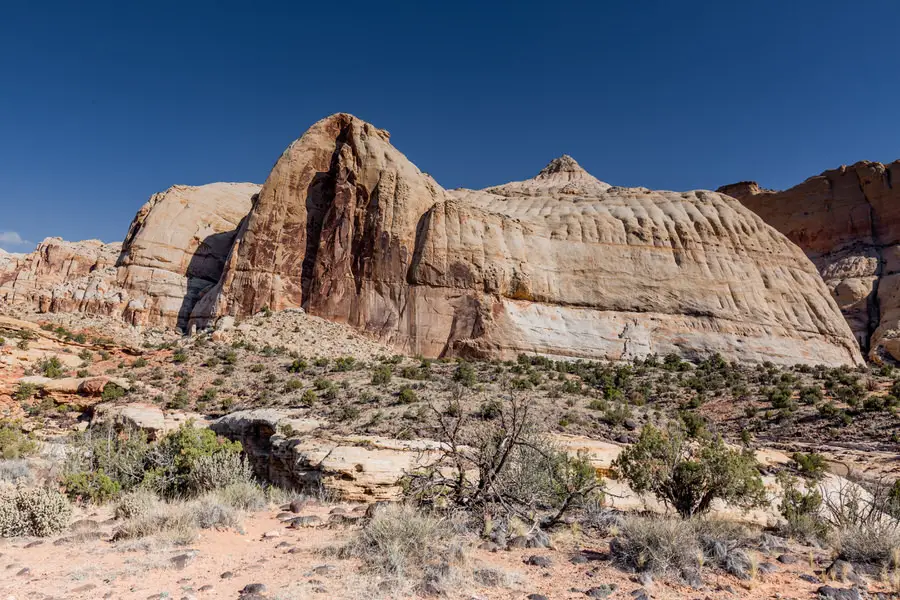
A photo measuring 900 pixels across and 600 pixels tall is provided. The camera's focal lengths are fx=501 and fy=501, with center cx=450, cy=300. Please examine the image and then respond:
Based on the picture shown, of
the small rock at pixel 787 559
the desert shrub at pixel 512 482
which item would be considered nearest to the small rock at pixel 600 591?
the desert shrub at pixel 512 482

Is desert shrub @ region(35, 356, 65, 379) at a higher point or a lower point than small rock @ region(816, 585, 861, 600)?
higher

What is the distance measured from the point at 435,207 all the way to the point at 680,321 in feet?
66.4

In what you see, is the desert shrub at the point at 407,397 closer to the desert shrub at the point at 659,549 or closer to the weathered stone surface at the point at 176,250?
the desert shrub at the point at 659,549

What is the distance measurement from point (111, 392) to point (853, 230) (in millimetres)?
81755

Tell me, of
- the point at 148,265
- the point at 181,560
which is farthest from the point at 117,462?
the point at 148,265

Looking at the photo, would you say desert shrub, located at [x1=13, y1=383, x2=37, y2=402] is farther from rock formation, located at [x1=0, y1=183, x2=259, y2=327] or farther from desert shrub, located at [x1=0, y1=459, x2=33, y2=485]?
rock formation, located at [x1=0, y1=183, x2=259, y2=327]

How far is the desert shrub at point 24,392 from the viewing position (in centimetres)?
1919

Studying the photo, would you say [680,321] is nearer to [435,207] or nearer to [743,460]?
[435,207]

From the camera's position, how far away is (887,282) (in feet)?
Answer: 186

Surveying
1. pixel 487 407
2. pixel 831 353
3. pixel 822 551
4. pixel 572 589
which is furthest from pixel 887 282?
pixel 572 589

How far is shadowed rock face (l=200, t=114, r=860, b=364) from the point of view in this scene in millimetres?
35344

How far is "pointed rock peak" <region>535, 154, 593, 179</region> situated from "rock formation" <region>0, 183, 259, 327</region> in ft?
196

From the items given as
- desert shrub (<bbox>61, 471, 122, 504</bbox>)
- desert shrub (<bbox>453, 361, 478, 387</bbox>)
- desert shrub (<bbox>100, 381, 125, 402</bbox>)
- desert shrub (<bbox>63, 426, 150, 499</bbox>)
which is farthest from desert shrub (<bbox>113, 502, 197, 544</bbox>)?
desert shrub (<bbox>453, 361, 478, 387</bbox>)

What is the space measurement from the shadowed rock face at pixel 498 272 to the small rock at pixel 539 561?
2699cm
